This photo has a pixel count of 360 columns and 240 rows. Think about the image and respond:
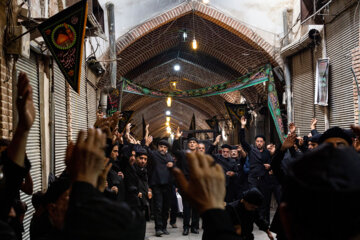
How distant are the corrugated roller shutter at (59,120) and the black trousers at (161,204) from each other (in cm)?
192

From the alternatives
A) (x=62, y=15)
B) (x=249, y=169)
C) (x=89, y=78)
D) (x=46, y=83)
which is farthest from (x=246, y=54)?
(x=62, y=15)

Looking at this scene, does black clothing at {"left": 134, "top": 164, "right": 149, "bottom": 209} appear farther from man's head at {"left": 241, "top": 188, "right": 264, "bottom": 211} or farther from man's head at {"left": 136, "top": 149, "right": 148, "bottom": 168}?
man's head at {"left": 241, "top": 188, "right": 264, "bottom": 211}

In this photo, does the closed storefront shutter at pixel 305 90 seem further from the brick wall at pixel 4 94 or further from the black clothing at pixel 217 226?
the black clothing at pixel 217 226


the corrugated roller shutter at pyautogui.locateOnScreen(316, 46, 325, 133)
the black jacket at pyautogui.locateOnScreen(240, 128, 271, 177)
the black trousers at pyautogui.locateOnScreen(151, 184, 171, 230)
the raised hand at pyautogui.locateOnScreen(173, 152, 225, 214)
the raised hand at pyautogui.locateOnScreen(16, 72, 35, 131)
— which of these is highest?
the corrugated roller shutter at pyautogui.locateOnScreen(316, 46, 325, 133)

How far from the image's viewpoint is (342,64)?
783 centimetres

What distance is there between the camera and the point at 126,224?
1069 mm

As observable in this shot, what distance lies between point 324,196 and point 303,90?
9.70m

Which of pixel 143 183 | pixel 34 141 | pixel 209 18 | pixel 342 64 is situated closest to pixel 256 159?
pixel 143 183

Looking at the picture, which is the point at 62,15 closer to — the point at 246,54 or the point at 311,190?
the point at 311,190

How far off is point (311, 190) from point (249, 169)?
19.9ft

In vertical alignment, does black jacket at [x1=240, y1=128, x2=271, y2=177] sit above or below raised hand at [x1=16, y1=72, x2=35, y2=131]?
below

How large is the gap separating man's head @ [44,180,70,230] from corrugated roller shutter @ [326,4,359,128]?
666cm

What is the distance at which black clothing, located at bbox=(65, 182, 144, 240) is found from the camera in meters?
1.04

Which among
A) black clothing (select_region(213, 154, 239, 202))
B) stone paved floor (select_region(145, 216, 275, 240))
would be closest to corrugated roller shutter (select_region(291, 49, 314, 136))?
black clothing (select_region(213, 154, 239, 202))
